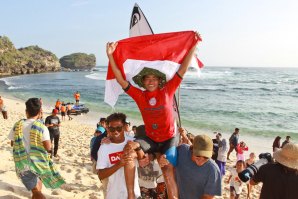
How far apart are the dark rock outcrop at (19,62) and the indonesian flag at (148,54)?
298ft

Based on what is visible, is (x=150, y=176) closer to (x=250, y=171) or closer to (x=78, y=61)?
(x=250, y=171)

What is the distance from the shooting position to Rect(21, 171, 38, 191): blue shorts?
4.21 meters

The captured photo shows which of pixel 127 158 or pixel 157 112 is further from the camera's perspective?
pixel 157 112

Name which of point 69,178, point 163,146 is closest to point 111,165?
point 163,146

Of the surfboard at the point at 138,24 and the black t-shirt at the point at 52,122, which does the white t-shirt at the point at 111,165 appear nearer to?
the surfboard at the point at 138,24

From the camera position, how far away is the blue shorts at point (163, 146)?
3.78m

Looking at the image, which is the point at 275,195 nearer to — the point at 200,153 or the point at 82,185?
the point at 200,153

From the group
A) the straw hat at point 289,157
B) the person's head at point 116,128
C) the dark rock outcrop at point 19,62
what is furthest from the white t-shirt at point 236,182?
the dark rock outcrop at point 19,62

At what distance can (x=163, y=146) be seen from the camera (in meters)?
3.96

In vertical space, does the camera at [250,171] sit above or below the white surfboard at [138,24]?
below

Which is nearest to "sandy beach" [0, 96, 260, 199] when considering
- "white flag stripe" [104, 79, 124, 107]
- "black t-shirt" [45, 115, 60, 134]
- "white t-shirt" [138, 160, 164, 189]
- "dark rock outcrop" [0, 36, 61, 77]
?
"black t-shirt" [45, 115, 60, 134]

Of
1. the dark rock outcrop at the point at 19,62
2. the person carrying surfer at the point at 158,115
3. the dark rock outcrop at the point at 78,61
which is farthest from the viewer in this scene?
the dark rock outcrop at the point at 78,61

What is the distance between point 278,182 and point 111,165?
6.14 ft

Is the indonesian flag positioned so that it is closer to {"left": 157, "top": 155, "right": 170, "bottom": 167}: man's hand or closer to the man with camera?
{"left": 157, "top": 155, "right": 170, "bottom": 167}: man's hand
